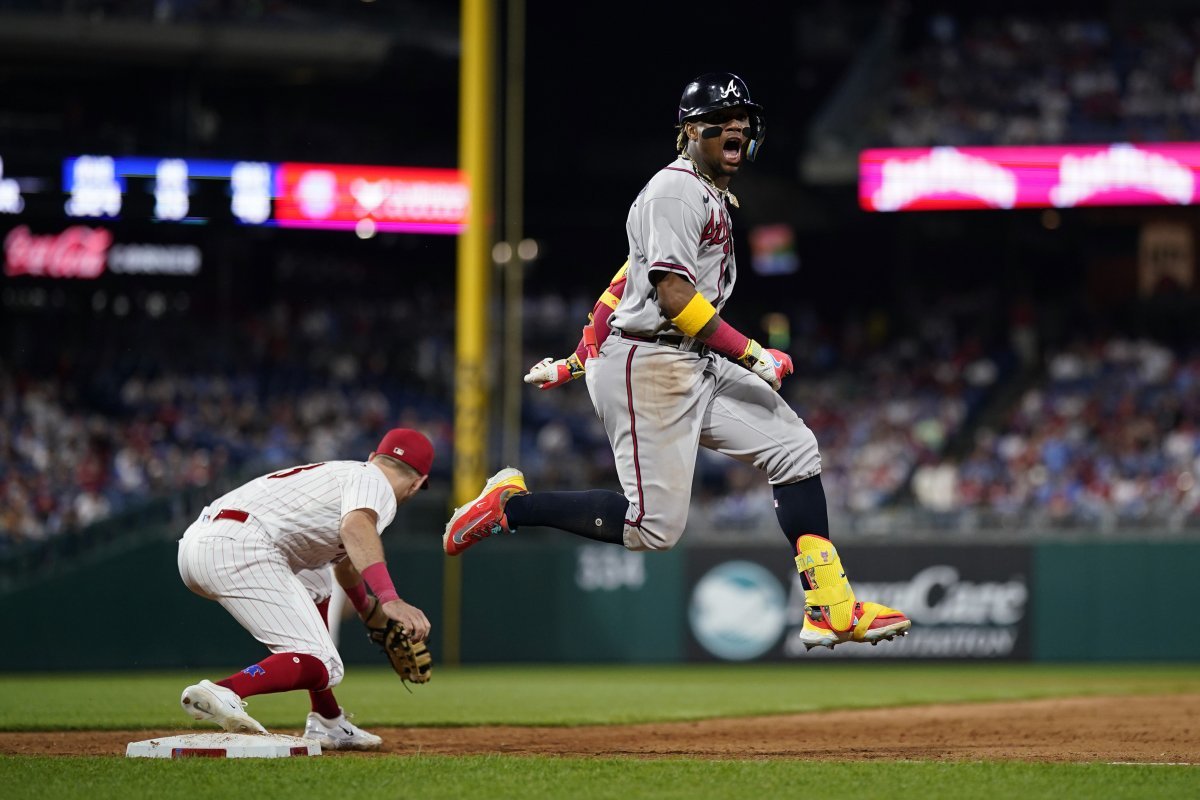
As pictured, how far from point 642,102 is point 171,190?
8.38 meters

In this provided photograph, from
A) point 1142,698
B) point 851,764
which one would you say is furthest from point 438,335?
point 851,764

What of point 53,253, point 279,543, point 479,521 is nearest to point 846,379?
point 53,253

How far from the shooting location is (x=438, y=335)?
2223 cm

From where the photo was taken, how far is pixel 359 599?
6254 mm

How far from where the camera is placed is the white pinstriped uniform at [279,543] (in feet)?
18.6

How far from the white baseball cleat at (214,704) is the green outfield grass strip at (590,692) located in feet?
6.91

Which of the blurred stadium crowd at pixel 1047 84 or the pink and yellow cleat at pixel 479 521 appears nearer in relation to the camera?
the pink and yellow cleat at pixel 479 521

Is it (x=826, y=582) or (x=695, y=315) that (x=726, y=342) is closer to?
(x=695, y=315)

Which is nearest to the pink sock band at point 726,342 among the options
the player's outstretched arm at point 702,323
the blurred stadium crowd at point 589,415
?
the player's outstretched arm at point 702,323

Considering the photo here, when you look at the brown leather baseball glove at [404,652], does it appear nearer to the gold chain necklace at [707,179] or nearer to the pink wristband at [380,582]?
the pink wristband at [380,582]

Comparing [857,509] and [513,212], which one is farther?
[513,212]

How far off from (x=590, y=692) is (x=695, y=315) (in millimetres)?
5921

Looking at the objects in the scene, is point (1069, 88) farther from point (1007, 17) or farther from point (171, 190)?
point (171, 190)

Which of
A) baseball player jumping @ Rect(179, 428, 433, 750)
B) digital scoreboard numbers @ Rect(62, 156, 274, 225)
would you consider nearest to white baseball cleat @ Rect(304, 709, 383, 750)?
baseball player jumping @ Rect(179, 428, 433, 750)
